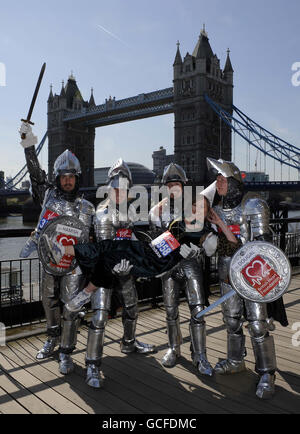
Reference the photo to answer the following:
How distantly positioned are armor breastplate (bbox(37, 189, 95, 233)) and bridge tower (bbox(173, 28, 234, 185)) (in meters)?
64.1

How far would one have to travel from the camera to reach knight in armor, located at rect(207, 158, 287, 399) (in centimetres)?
313

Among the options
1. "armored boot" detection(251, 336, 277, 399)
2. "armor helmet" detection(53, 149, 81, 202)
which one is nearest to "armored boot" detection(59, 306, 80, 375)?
"armor helmet" detection(53, 149, 81, 202)

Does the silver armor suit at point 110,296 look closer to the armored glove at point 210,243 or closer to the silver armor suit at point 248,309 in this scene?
the armored glove at point 210,243

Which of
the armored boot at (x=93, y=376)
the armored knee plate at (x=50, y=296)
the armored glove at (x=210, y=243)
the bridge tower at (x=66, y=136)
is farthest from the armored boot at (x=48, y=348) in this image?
the bridge tower at (x=66, y=136)

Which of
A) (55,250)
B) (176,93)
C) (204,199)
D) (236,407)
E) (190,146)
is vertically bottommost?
(236,407)

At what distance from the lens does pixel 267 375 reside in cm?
312

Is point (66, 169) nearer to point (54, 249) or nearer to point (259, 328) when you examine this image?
point (54, 249)

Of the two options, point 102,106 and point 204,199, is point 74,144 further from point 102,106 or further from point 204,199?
point 204,199

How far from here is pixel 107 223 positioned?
135 inches

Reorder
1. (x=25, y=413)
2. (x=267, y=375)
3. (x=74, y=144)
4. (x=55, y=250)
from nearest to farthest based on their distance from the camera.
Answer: (x=25, y=413), (x=267, y=375), (x=55, y=250), (x=74, y=144)

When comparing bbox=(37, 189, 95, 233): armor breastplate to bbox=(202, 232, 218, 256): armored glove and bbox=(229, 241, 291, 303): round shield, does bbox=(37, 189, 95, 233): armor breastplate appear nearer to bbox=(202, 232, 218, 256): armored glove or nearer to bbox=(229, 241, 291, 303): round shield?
bbox=(202, 232, 218, 256): armored glove

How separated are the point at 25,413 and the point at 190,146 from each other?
71.1m

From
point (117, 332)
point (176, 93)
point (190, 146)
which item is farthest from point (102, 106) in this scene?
point (117, 332)

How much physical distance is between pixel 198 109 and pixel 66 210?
231ft
